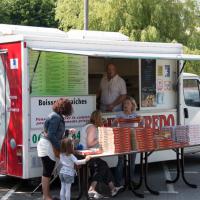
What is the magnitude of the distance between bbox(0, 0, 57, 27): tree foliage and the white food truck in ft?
97.9

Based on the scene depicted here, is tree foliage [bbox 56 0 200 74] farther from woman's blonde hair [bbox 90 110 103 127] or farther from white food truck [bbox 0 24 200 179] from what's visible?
woman's blonde hair [bbox 90 110 103 127]

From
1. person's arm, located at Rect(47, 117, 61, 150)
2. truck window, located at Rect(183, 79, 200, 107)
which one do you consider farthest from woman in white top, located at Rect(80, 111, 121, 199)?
truck window, located at Rect(183, 79, 200, 107)

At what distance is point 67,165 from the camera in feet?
24.4

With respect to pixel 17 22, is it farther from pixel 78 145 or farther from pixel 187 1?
pixel 78 145

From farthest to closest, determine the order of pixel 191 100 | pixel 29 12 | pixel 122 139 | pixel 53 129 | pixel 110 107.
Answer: pixel 29 12 < pixel 191 100 < pixel 110 107 < pixel 122 139 < pixel 53 129

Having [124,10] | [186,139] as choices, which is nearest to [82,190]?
[186,139]

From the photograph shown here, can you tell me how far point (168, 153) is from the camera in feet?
34.8

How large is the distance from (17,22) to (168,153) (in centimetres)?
3212

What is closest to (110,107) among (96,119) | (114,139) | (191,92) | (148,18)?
(96,119)

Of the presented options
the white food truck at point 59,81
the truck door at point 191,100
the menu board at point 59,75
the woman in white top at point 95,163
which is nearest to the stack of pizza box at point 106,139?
the woman in white top at point 95,163

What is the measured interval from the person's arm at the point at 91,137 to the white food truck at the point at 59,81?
0.65 m

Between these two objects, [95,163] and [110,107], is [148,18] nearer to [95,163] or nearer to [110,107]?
[110,107]

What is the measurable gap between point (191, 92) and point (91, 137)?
3.76 metres

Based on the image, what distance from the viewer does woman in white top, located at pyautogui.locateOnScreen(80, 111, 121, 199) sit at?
8383mm
